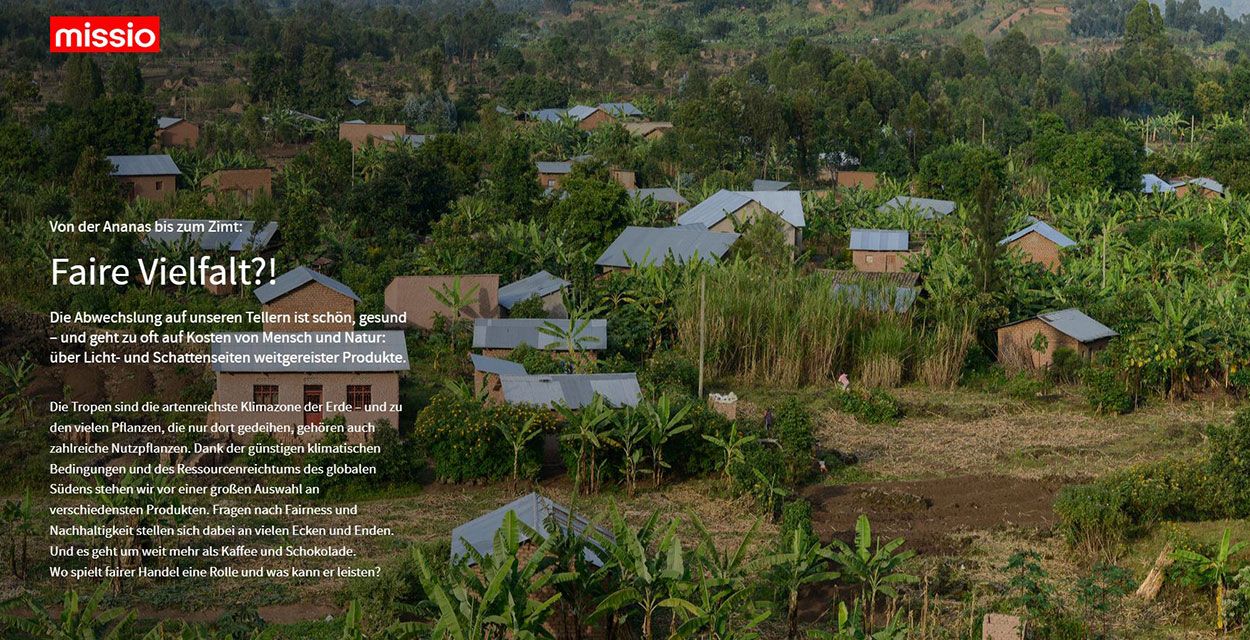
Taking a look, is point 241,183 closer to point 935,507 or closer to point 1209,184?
point 935,507

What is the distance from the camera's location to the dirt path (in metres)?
16.8

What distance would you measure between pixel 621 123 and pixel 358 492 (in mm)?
36984

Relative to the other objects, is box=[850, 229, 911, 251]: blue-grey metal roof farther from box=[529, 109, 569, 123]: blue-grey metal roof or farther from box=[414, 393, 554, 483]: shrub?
box=[529, 109, 569, 123]: blue-grey metal roof

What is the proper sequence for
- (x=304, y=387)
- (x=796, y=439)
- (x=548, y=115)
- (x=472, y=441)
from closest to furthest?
(x=472, y=441) → (x=796, y=439) → (x=304, y=387) → (x=548, y=115)

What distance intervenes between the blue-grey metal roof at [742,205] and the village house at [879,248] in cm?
220

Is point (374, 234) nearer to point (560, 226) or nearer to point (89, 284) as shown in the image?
point (560, 226)

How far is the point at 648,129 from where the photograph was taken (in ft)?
175

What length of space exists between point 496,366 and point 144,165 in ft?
63.6

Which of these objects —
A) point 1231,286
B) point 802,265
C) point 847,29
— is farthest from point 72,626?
point 847,29

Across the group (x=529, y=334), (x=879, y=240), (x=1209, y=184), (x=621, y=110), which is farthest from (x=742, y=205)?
(x=621, y=110)

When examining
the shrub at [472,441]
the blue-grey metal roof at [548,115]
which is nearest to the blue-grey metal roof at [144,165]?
the blue-grey metal roof at [548,115]

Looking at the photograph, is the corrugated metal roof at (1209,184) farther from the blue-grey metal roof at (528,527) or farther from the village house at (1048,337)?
the blue-grey metal roof at (528,527)

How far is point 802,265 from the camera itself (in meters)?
31.6

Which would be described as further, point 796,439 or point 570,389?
point 570,389
